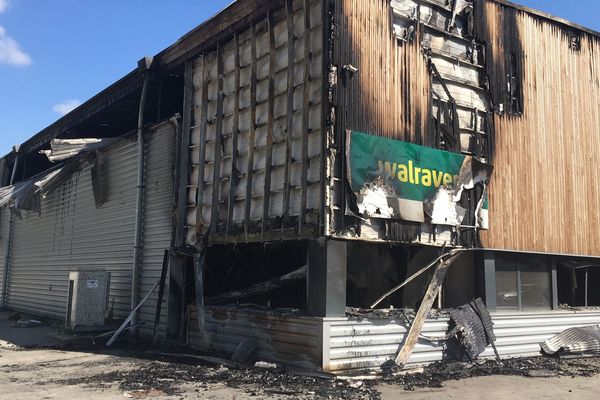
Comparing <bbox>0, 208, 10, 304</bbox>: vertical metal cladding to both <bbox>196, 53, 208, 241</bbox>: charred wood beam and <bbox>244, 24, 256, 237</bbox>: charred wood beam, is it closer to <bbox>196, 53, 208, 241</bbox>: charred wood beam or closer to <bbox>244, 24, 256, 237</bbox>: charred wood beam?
<bbox>196, 53, 208, 241</bbox>: charred wood beam

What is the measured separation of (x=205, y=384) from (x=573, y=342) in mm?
8011

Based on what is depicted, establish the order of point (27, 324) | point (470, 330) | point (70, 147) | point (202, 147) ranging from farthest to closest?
point (27, 324)
point (70, 147)
point (202, 147)
point (470, 330)

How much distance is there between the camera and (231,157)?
1138 centimetres

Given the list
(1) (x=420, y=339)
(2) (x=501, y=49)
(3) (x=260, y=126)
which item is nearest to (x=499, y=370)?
Result: (1) (x=420, y=339)

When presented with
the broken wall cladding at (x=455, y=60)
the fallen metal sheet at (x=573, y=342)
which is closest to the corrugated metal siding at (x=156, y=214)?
the broken wall cladding at (x=455, y=60)

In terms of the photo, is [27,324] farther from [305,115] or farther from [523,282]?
[523,282]

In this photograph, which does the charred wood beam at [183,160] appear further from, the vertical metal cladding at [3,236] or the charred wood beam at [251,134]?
the vertical metal cladding at [3,236]

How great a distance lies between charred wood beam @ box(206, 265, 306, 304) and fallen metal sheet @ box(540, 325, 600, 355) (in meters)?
5.62

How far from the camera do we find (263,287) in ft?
35.6

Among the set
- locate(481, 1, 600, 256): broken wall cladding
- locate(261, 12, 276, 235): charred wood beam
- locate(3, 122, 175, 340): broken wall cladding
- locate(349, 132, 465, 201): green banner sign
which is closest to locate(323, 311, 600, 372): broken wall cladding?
locate(481, 1, 600, 256): broken wall cladding

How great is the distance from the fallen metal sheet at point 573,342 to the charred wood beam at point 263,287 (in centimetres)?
562

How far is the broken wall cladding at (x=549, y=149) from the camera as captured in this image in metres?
11.6

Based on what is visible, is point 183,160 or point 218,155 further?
point 183,160

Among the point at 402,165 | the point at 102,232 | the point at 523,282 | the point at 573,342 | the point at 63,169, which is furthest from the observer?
the point at 63,169
